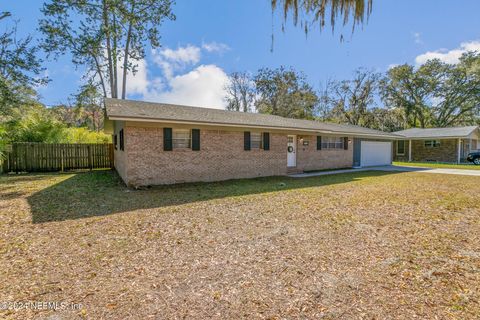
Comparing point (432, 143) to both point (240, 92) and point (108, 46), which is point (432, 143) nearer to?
point (240, 92)

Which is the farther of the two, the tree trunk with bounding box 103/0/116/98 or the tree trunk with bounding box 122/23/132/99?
the tree trunk with bounding box 122/23/132/99

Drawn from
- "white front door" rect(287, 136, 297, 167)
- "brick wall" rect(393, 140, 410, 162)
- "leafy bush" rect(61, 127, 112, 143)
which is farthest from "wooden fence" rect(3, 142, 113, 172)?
"brick wall" rect(393, 140, 410, 162)

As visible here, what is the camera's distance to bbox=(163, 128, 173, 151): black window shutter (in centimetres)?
994

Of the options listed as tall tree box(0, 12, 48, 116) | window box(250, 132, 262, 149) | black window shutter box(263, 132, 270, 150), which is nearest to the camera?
window box(250, 132, 262, 149)

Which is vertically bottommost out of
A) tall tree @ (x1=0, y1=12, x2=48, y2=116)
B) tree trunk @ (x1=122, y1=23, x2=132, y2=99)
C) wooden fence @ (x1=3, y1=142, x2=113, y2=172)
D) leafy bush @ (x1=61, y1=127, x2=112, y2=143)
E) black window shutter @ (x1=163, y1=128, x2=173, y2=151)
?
wooden fence @ (x1=3, y1=142, x2=113, y2=172)

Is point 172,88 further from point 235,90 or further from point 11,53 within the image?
point 11,53

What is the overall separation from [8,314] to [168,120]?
25.1ft

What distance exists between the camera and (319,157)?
16.2 meters

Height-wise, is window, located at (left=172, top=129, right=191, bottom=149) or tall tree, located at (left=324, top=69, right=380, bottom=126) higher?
tall tree, located at (left=324, top=69, right=380, bottom=126)

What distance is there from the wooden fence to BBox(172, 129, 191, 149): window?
24.6ft

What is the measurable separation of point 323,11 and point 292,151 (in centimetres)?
1228

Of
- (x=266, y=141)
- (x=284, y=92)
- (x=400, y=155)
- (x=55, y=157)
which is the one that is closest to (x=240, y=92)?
(x=284, y=92)

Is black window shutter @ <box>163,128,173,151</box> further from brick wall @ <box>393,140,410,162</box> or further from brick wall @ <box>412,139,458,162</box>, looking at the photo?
brick wall @ <box>412,139,458,162</box>

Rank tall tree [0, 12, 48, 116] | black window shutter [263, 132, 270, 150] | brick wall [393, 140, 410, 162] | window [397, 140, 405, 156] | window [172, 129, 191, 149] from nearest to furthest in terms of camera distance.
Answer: window [172, 129, 191, 149], black window shutter [263, 132, 270, 150], tall tree [0, 12, 48, 116], brick wall [393, 140, 410, 162], window [397, 140, 405, 156]
